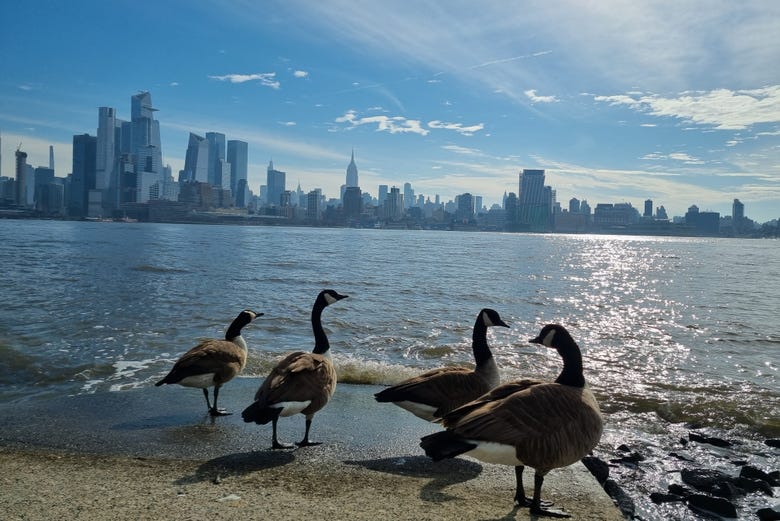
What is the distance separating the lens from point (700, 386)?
12602 mm

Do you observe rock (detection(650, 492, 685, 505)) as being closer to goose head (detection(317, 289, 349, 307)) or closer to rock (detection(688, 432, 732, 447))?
rock (detection(688, 432, 732, 447))

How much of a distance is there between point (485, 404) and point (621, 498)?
2443 millimetres

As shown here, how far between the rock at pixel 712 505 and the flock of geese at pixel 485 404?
205 centimetres

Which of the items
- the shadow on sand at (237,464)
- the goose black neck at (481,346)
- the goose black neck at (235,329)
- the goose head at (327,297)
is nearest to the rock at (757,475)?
the goose black neck at (481,346)

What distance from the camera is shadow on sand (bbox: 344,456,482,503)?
19.9 feet

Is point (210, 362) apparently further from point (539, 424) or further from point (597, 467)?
point (597, 467)

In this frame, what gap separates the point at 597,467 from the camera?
7125 mm

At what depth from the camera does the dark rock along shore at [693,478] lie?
250 inches

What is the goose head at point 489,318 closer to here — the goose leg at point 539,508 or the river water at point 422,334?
the river water at point 422,334

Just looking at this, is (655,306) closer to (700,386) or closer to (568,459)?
(700,386)

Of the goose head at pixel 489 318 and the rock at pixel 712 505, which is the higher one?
the goose head at pixel 489 318

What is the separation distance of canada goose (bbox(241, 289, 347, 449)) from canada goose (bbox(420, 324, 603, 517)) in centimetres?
210

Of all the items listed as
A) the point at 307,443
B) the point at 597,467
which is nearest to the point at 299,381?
the point at 307,443

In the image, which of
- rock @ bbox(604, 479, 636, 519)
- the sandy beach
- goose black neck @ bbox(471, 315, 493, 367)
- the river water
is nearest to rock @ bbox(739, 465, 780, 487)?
the river water
